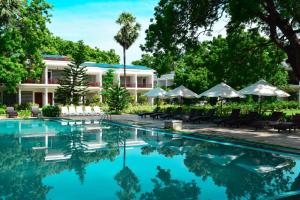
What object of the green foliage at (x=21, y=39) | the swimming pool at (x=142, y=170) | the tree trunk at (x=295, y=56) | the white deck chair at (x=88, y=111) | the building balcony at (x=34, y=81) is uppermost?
the green foliage at (x=21, y=39)

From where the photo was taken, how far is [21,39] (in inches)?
1216

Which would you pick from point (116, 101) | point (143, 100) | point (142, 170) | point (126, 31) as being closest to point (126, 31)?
point (126, 31)

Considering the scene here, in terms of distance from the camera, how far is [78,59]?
3441 cm

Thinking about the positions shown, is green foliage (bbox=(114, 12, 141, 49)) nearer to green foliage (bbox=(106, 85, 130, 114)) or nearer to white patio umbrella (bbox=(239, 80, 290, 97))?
green foliage (bbox=(106, 85, 130, 114))

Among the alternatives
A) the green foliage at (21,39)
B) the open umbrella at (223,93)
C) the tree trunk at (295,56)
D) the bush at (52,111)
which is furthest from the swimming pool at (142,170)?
the green foliage at (21,39)

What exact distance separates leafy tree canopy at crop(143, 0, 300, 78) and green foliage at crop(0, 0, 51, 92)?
1715cm

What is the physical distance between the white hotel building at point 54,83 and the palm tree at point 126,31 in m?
4.72

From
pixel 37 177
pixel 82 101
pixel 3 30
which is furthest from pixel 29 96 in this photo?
pixel 37 177

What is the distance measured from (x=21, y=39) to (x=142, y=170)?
26.0 metres

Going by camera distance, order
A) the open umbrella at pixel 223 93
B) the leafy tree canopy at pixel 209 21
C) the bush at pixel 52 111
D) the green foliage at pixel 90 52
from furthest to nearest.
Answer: the green foliage at pixel 90 52, the bush at pixel 52 111, the open umbrella at pixel 223 93, the leafy tree canopy at pixel 209 21

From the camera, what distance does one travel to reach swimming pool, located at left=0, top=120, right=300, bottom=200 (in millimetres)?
7137

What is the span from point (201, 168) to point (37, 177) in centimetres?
455

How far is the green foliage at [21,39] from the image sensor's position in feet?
96.5

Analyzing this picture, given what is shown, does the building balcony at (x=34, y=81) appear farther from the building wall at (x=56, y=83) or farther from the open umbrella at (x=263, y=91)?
the open umbrella at (x=263, y=91)
